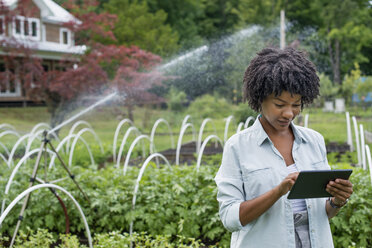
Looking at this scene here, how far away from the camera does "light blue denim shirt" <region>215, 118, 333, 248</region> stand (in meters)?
1.61

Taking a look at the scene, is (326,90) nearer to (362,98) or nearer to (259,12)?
(362,98)

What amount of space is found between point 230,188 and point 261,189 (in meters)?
0.11

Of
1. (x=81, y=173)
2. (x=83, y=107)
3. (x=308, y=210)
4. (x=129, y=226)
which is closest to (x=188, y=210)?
(x=129, y=226)

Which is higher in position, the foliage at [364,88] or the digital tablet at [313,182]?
the foliage at [364,88]

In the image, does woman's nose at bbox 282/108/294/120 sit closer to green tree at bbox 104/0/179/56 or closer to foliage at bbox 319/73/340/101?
foliage at bbox 319/73/340/101

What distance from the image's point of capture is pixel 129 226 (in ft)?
12.8

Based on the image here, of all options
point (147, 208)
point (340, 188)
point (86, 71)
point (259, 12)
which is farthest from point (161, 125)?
point (340, 188)

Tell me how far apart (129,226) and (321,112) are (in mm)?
10352

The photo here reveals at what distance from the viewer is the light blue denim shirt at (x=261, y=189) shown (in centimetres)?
161

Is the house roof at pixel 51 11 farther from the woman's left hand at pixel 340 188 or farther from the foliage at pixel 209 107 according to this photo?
the woman's left hand at pixel 340 188

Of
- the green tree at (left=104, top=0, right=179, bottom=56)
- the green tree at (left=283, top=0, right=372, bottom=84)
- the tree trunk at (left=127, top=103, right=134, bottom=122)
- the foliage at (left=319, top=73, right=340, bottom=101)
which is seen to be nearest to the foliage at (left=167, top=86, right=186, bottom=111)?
the green tree at (left=104, top=0, right=179, bottom=56)

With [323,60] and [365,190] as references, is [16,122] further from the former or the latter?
[365,190]

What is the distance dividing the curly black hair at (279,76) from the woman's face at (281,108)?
2 cm

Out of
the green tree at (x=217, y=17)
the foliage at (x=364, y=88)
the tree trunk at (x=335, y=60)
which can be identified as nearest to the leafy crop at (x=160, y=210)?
the foliage at (x=364, y=88)
